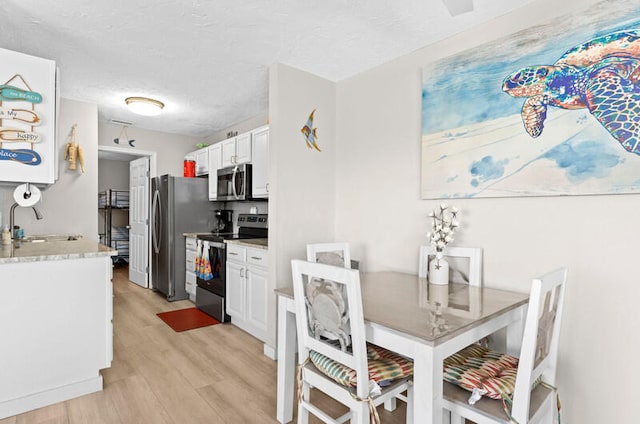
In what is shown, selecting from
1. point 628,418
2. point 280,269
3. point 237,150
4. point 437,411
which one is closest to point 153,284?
point 237,150

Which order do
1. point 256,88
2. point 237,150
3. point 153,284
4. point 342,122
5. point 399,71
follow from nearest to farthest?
point 399,71 < point 342,122 < point 256,88 < point 237,150 < point 153,284

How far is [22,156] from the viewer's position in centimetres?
225

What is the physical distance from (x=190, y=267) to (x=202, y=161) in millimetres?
1488

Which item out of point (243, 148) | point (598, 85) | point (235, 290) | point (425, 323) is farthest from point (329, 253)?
point (243, 148)

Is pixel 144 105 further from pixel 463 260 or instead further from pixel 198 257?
pixel 463 260

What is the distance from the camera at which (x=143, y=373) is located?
253 cm

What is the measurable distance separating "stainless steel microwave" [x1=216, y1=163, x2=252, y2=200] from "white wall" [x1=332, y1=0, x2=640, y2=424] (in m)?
1.15

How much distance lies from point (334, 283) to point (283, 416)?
986mm

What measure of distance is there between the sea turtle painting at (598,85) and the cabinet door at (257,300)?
7.66ft

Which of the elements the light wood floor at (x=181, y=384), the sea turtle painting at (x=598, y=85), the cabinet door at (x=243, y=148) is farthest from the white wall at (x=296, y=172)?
the sea turtle painting at (x=598, y=85)

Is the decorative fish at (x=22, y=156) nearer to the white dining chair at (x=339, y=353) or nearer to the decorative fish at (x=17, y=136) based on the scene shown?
the decorative fish at (x=17, y=136)

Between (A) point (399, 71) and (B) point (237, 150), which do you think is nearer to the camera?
(A) point (399, 71)

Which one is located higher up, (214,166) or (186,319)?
(214,166)

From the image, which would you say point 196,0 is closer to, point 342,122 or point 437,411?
point 342,122
